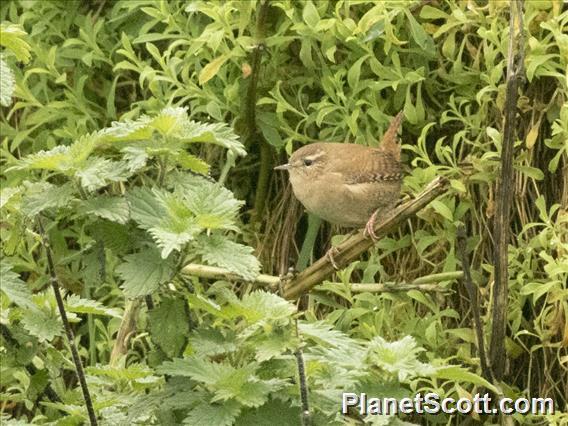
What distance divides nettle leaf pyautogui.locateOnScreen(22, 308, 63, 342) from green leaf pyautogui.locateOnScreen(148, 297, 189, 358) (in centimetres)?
24

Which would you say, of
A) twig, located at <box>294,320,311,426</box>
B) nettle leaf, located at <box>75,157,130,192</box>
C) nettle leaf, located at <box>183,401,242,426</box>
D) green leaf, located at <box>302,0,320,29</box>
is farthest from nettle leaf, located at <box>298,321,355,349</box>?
green leaf, located at <box>302,0,320,29</box>

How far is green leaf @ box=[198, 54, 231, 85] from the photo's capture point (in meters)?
4.63

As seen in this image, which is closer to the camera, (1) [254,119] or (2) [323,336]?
(2) [323,336]

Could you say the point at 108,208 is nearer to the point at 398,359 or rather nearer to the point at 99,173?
the point at 99,173

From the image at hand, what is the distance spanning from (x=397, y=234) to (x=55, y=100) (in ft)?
5.38

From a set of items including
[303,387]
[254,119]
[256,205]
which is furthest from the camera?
[256,205]

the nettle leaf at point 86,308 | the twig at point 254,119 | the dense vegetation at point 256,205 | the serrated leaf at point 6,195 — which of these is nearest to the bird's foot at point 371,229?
the dense vegetation at point 256,205

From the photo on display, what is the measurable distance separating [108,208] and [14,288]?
0.30m

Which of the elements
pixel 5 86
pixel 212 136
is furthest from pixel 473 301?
pixel 5 86

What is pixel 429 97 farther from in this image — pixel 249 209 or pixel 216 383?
pixel 216 383

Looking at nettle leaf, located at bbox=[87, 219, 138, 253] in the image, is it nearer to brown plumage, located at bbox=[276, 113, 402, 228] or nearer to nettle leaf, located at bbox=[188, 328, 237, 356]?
nettle leaf, located at bbox=[188, 328, 237, 356]

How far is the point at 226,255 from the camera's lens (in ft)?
10.0

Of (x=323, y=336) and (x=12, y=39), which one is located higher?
(x=12, y=39)

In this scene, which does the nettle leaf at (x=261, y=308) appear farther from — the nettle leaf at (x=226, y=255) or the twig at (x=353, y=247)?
the twig at (x=353, y=247)
